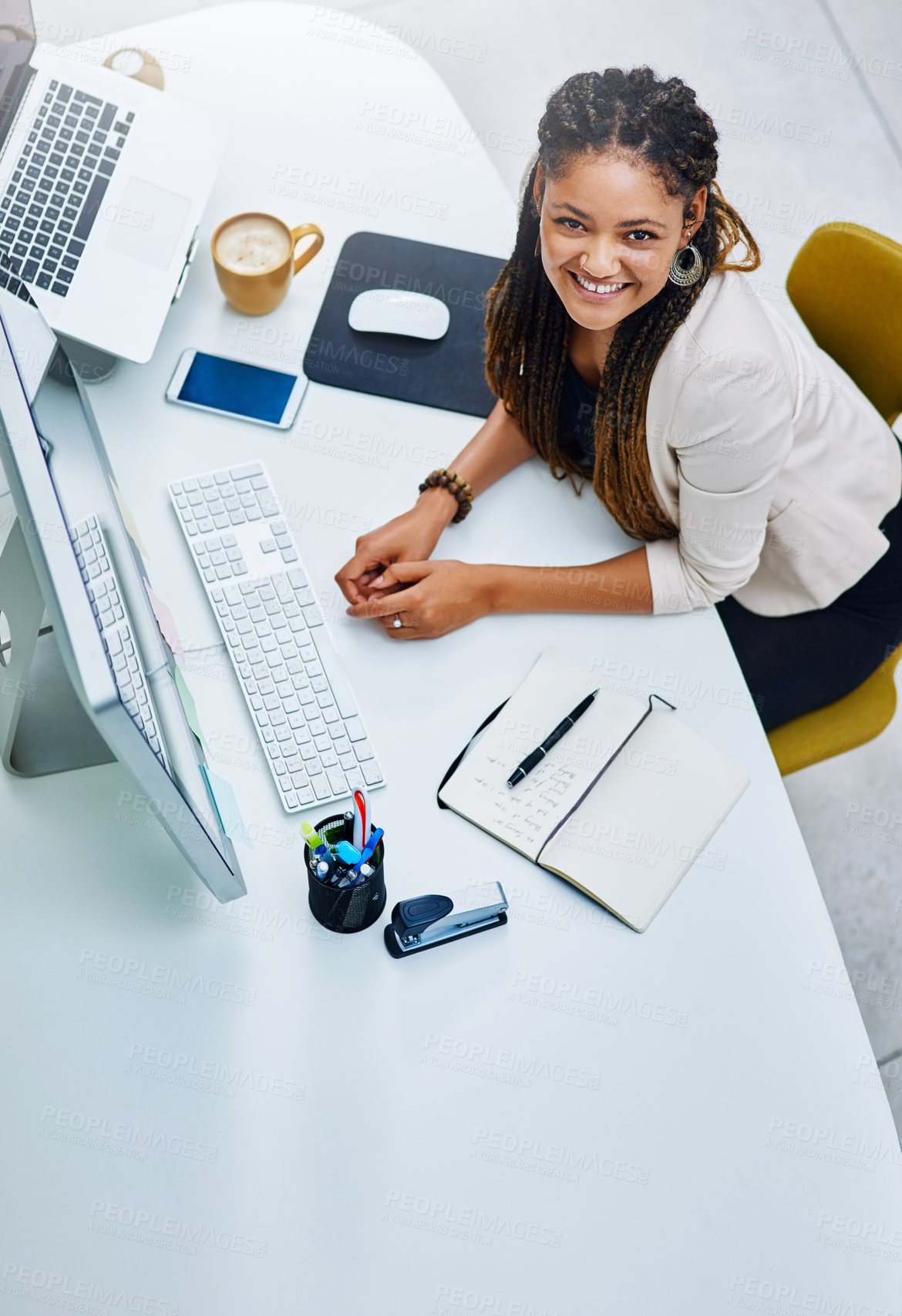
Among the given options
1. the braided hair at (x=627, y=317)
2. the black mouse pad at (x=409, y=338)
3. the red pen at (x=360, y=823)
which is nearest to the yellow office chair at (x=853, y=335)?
the braided hair at (x=627, y=317)

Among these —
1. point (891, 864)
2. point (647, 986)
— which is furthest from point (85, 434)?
point (891, 864)

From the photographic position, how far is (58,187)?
138 cm

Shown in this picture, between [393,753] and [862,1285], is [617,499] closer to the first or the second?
[393,753]

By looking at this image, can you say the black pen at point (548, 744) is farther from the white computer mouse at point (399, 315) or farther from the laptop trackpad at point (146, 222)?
the laptop trackpad at point (146, 222)

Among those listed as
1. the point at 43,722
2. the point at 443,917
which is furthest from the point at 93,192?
the point at 443,917

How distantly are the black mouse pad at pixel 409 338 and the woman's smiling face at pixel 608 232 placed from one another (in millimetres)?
330

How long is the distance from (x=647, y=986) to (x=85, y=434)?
0.78 m

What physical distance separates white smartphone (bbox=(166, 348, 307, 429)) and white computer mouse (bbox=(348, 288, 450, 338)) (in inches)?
4.7

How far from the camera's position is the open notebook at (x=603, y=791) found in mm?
1142

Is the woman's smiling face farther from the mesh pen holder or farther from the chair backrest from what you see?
the mesh pen holder

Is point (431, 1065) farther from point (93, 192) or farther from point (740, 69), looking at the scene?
point (740, 69)

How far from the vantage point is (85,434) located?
99 cm

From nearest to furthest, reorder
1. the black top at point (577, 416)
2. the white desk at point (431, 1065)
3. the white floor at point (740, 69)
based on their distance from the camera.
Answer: the white desk at point (431, 1065), the black top at point (577, 416), the white floor at point (740, 69)

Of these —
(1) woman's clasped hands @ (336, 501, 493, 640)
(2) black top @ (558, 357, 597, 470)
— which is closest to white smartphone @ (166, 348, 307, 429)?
(1) woman's clasped hands @ (336, 501, 493, 640)
